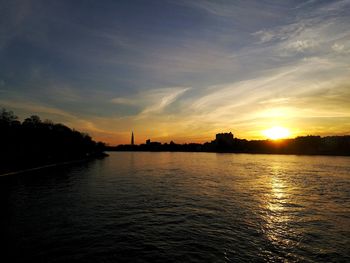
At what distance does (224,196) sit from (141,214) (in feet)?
64.9

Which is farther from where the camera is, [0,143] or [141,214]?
[0,143]

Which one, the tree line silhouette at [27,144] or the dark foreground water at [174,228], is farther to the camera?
the tree line silhouette at [27,144]

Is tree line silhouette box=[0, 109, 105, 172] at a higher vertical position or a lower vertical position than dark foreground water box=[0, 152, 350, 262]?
higher

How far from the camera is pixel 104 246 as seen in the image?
23.1 meters

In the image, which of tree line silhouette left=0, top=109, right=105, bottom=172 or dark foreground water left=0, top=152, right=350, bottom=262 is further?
tree line silhouette left=0, top=109, right=105, bottom=172

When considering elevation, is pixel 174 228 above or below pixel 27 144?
below

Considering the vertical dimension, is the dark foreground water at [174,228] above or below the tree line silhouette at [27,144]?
below

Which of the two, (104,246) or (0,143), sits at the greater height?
(0,143)

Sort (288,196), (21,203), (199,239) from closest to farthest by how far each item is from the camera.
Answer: (199,239) < (21,203) < (288,196)

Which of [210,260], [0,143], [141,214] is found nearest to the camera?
[210,260]

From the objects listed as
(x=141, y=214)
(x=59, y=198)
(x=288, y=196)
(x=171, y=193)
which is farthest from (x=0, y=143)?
(x=288, y=196)

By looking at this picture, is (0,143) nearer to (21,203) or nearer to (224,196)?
(21,203)

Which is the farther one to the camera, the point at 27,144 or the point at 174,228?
the point at 27,144

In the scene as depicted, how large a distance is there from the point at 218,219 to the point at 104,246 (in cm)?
1492
